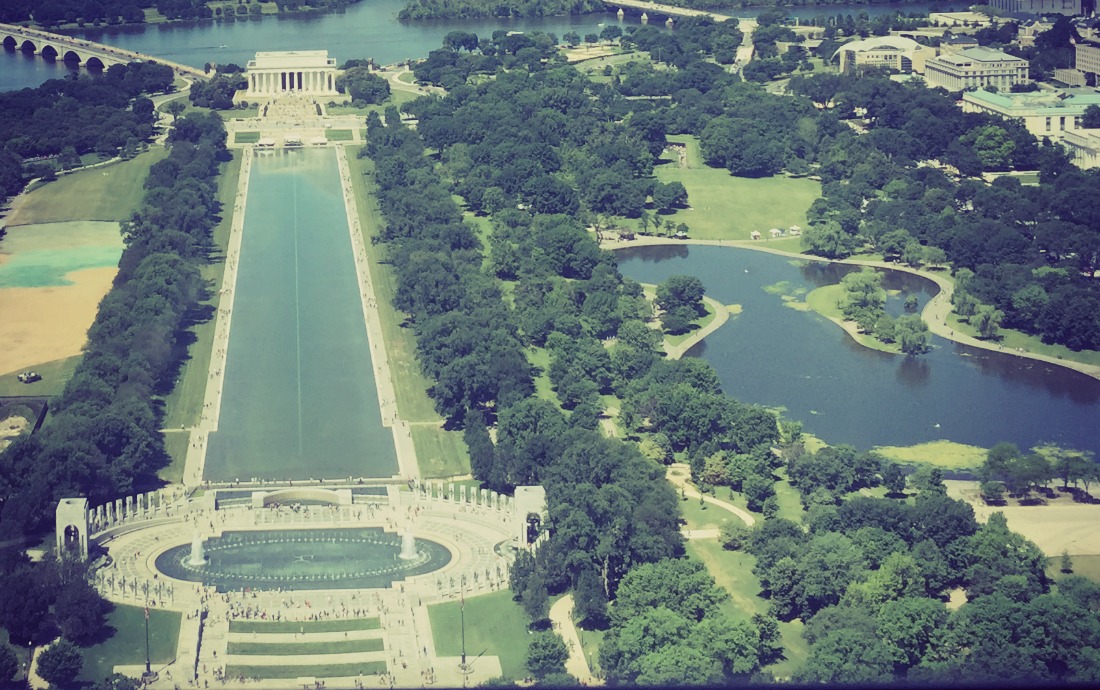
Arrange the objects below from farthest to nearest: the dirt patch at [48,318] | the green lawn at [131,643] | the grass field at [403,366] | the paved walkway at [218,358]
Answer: the dirt patch at [48,318]
the grass field at [403,366]
the paved walkway at [218,358]
the green lawn at [131,643]

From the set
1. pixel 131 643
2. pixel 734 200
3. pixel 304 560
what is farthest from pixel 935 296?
pixel 131 643

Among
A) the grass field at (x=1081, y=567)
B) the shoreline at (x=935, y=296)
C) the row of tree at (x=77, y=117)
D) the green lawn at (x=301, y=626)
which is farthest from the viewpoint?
the row of tree at (x=77, y=117)

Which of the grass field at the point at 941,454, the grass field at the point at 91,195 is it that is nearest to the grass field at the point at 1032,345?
the grass field at the point at 941,454

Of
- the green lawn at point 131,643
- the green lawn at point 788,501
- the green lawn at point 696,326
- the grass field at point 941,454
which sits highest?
the green lawn at point 131,643

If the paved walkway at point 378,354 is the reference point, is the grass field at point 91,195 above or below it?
above

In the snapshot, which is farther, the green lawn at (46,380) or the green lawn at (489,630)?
the green lawn at (46,380)

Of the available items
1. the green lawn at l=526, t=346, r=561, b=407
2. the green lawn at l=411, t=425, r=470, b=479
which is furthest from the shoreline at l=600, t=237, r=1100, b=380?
the green lawn at l=411, t=425, r=470, b=479

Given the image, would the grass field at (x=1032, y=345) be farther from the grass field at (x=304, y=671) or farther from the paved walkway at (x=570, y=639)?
the grass field at (x=304, y=671)

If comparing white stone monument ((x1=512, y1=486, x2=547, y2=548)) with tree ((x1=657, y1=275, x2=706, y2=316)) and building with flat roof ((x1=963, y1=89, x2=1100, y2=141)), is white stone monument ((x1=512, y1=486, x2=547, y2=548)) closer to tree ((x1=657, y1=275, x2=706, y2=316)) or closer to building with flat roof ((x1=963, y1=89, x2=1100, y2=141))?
tree ((x1=657, y1=275, x2=706, y2=316))
